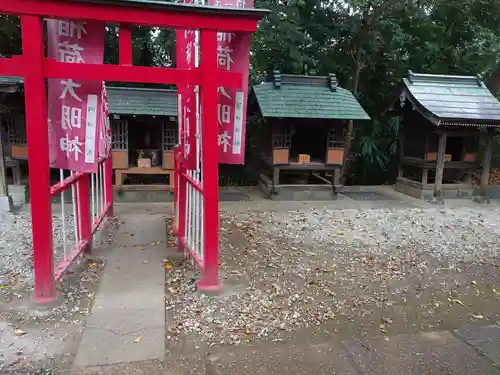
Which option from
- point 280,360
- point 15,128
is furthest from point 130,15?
point 15,128

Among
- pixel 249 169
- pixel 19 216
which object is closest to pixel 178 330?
pixel 19 216

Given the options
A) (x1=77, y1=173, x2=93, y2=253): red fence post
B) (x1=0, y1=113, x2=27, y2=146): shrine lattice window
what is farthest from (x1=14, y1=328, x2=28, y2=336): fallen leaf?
(x1=0, y1=113, x2=27, y2=146): shrine lattice window

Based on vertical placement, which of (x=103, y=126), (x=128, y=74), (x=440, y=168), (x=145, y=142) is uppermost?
(x=128, y=74)

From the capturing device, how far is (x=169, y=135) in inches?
356

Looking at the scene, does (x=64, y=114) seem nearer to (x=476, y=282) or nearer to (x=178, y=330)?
(x=178, y=330)

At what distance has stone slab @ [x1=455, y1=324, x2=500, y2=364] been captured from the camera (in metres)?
3.28

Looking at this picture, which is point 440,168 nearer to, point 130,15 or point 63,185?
point 130,15

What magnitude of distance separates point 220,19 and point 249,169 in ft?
30.0

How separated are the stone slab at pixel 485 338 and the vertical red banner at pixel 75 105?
3.78 meters

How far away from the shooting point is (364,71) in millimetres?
13422

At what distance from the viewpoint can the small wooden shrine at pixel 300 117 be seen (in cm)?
913

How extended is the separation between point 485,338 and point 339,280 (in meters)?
1.61

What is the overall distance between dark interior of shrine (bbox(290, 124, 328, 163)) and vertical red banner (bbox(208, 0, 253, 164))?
6636mm

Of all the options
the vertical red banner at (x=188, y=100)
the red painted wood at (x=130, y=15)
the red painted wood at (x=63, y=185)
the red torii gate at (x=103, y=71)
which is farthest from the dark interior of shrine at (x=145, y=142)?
the red painted wood at (x=130, y=15)
